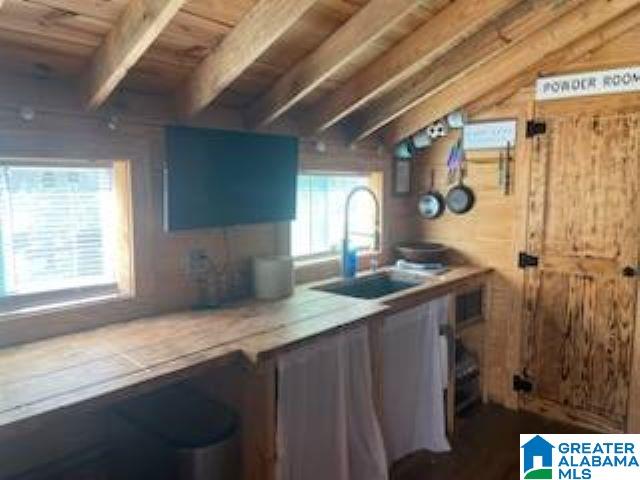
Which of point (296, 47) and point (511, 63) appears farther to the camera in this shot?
point (511, 63)

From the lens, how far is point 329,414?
205 centimetres

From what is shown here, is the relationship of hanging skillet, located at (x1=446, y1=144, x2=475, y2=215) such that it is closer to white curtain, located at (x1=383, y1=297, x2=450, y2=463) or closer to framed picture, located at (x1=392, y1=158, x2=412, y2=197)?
framed picture, located at (x1=392, y1=158, x2=412, y2=197)

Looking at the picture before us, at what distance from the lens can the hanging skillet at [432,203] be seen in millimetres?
3486

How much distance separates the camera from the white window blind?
184cm

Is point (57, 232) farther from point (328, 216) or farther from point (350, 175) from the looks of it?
point (350, 175)

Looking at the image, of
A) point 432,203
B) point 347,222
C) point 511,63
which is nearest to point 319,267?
point 347,222

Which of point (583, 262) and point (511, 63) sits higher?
point (511, 63)

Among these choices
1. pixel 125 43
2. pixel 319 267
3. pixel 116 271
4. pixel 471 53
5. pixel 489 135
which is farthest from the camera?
pixel 489 135

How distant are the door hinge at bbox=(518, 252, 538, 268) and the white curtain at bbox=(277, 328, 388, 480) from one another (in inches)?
56.3

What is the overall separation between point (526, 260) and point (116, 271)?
2.34 metres

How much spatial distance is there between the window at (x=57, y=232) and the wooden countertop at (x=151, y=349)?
205 millimetres

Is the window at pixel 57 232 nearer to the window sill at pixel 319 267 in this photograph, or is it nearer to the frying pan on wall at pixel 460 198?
the window sill at pixel 319 267

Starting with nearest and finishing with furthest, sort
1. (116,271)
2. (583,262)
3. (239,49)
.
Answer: (239,49) < (116,271) < (583,262)

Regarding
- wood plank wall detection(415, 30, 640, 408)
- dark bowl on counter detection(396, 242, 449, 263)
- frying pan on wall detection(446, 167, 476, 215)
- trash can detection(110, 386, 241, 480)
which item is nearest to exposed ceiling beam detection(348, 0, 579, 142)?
wood plank wall detection(415, 30, 640, 408)
